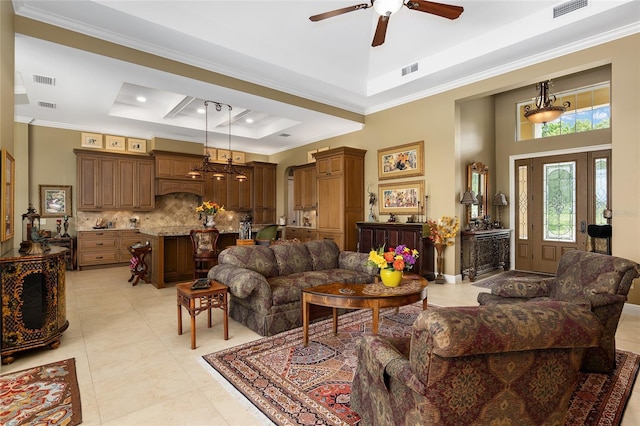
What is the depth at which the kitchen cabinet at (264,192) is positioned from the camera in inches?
401

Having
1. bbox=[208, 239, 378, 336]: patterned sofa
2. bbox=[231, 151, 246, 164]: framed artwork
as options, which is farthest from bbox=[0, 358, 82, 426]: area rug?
bbox=[231, 151, 246, 164]: framed artwork

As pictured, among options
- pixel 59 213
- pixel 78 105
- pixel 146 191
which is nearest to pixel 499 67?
pixel 78 105

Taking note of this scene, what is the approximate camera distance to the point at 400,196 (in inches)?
265

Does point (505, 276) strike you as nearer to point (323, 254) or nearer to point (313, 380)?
point (323, 254)

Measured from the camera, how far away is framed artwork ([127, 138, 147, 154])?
27.5ft

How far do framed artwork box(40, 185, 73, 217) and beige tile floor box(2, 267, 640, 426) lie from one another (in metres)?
3.41

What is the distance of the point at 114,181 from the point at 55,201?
1259 mm

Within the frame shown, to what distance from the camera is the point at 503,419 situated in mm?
1380

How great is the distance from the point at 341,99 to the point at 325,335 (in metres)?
4.81

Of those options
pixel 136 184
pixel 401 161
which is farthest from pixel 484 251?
pixel 136 184

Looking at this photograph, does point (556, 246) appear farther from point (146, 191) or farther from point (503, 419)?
point (146, 191)

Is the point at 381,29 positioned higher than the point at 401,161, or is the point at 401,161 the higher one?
the point at 381,29

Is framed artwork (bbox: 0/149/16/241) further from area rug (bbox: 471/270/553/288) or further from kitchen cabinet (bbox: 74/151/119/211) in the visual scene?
area rug (bbox: 471/270/553/288)

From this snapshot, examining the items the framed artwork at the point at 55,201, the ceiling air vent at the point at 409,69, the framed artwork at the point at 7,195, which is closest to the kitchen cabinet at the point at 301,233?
the ceiling air vent at the point at 409,69
